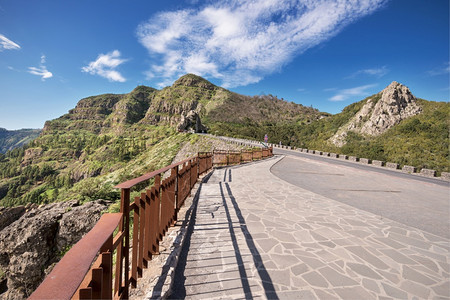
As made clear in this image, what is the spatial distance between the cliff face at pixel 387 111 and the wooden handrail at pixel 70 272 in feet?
160

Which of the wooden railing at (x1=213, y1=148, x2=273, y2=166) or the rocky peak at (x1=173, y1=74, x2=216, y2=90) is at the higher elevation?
the rocky peak at (x1=173, y1=74, x2=216, y2=90)

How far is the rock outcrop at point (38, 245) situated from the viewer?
9.73m

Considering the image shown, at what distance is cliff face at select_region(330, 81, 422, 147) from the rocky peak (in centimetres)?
12111

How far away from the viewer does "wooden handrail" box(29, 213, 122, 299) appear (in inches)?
26.8

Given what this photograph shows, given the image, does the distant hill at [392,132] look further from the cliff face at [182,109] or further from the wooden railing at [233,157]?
the cliff face at [182,109]

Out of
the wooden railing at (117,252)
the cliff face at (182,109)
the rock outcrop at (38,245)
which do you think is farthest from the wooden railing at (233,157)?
the cliff face at (182,109)

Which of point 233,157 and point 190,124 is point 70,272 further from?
point 190,124

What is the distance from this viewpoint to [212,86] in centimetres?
15288

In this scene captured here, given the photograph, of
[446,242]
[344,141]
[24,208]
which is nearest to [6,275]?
[24,208]

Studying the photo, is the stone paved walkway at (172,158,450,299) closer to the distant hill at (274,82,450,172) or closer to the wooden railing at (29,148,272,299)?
the wooden railing at (29,148,272,299)

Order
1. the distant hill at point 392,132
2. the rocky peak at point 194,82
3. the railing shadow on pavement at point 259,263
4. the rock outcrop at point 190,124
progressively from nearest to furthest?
1. the railing shadow on pavement at point 259,263
2. the distant hill at point 392,132
3. the rock outcrop at point 190,124
4. the rocky peak at point 194,82

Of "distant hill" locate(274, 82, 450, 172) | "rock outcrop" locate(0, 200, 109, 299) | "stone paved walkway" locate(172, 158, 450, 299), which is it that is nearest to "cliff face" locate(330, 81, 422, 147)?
"distant hill" locate(274, 82, 450, 172)

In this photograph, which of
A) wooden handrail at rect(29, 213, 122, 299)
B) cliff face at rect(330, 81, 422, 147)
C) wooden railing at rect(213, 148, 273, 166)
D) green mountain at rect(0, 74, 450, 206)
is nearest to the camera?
wooden handrail at rect(29, 213, 122, 299)

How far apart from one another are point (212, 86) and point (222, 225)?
157516mm
